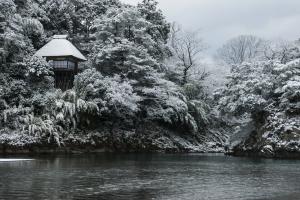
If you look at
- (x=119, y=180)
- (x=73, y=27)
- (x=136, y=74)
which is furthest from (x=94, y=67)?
(x=119, y=180)

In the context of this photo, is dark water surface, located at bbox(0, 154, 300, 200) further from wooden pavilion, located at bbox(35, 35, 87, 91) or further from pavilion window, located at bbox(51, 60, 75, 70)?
pavilion window, located at bbox(51, 60, 75, 70)

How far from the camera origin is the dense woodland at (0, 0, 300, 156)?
1364 inches

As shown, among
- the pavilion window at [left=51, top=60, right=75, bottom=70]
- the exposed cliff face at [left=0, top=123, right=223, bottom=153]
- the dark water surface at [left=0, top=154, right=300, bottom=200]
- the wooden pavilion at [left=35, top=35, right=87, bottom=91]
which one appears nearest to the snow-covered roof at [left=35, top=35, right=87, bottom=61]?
the wooden pavilion at [left=35, top=35, right=87, bottom=91]

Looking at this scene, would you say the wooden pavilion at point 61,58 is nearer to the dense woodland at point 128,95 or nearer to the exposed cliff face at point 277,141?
the dense woodland at point 128,95

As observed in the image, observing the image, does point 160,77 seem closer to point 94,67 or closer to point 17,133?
point 94,67

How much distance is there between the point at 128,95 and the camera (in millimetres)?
39250

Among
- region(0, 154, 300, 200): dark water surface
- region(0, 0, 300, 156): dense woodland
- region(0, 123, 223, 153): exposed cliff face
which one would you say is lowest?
region(0, 154, 300, 200): dark water surface

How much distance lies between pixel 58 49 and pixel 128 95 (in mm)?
8654

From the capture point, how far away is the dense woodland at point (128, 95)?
114ft

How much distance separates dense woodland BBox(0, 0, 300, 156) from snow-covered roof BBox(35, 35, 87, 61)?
1119mm

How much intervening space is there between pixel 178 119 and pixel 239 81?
802 cm

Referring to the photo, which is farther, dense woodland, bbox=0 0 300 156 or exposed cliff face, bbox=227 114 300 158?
dense woodland, bbox=0 0 300 156

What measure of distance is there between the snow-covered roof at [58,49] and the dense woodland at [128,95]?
112cm

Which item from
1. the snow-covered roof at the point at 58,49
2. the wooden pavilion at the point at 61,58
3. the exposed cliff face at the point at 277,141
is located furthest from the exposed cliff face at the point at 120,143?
the snow-covered roof at the point at 58,49
